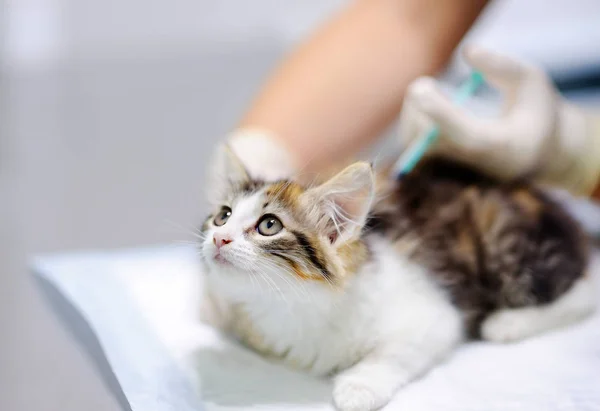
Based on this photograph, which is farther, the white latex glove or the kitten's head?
the white latex glove

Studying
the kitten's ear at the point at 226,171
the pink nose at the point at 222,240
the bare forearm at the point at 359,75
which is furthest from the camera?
the bare forearm at the point at 359,75

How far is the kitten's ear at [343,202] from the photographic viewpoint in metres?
0.67

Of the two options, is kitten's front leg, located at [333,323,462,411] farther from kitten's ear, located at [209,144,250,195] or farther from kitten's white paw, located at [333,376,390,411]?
kitten's ear, located at [209,144,250,195]

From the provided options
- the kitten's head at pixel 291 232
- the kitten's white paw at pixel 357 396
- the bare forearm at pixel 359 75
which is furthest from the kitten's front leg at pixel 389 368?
the bare forearm at pixel 359 75

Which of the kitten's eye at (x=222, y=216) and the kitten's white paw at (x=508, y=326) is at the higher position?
the kitten's eye at (x=222, y=216)

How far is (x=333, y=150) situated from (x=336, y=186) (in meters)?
0.34

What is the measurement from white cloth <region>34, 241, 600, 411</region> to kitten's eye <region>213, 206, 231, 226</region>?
172 millimetres

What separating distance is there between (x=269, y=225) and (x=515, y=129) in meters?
0.43

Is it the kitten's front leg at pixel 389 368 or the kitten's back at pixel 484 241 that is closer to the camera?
the kitten's front leg at pixel 389 368

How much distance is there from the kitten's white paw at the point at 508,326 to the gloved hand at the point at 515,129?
228mm

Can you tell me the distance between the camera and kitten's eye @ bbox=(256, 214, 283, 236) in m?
0.69

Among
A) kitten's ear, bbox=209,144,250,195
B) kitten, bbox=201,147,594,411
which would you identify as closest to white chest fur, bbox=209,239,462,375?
kitten, bbox=201,147,594,411

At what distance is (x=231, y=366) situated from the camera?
75 centimetres

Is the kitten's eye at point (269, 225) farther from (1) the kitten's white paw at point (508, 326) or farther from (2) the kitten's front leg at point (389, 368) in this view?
(1) the kitten's white paw at point (508, 326)
